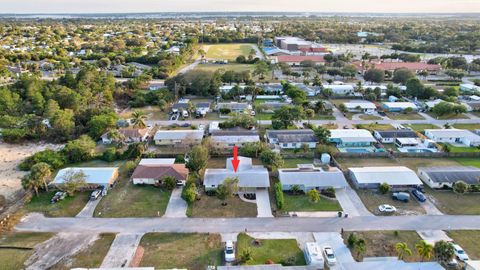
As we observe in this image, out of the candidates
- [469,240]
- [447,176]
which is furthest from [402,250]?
[447,176]

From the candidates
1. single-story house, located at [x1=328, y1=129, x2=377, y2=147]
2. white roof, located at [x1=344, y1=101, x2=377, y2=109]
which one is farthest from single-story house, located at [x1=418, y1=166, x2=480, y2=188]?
white roof, located at [x1=344, y1=101, x2=377, y2=109]

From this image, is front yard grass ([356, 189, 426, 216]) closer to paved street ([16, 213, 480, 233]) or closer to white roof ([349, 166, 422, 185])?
paved street ([16, 213, 480, 233])

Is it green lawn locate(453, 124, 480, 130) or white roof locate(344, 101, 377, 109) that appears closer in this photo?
green lawn locate(453, 124, 480, 130)

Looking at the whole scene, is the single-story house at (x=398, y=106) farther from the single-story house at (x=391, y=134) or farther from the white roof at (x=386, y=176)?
the white roof at (x=386, y=176)

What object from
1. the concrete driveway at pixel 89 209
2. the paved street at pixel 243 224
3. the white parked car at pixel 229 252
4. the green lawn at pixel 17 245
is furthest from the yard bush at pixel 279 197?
the green lawn at pixel 17 245

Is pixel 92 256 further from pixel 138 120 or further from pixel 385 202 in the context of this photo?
pixel 385 202

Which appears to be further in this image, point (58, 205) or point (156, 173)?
point (156, 173)

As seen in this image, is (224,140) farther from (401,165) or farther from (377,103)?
(377,103)
